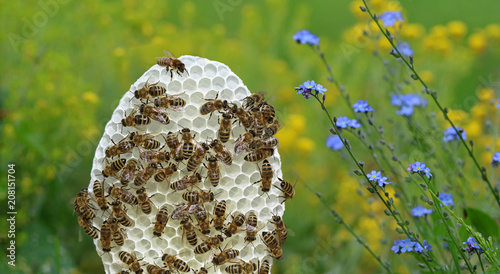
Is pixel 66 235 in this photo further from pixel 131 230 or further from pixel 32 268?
pixel 131 230

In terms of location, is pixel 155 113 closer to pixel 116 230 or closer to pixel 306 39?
pixel 116 230

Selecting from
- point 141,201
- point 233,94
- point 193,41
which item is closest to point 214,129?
point 233,94

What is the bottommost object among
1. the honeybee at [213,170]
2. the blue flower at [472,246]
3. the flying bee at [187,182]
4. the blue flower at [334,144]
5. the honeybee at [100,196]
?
the honeybee at [100,196]

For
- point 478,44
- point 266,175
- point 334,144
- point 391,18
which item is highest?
point 478,44

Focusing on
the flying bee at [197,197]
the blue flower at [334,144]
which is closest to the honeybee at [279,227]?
the flying bee at [197,197]

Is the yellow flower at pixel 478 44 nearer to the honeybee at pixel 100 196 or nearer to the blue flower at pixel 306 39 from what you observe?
the blue flower at pixel 306 39

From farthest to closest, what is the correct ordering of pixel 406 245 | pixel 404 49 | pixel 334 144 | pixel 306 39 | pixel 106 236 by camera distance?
pixel 334 144
pixel 404 49
pixel 306 39
pixel 106 236
pixel 406 245

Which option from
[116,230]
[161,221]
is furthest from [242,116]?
[116,230]
